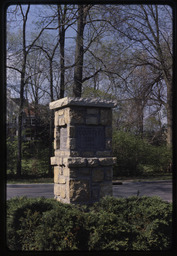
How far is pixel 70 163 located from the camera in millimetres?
5305

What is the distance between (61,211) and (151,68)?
1494 cm

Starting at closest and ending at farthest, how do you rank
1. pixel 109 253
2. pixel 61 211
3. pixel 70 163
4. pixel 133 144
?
pixel 109 253 → pixel 61 211 → pixel 70 163 → pixel 133 144

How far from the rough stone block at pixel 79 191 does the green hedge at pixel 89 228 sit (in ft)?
1.77

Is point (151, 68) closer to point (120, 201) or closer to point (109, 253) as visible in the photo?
point (120, 201)

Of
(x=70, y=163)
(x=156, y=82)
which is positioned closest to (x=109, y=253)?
(x=70, y=163)

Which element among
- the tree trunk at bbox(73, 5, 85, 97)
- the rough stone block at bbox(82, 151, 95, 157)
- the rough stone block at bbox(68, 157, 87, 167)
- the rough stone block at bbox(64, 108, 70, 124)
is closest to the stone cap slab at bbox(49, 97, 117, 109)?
the rough stone block at bbox(64, 108, 70, 124)

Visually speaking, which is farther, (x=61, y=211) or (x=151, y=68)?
(x=151, y=68)

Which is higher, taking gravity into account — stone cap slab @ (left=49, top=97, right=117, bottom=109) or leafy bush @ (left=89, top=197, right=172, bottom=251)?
stone cap slab @ (left=49, top=97, right=117, bottom=109)

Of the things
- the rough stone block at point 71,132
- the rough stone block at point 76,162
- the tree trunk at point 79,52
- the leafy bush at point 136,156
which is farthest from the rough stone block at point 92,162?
the leafy bush at point 136,156

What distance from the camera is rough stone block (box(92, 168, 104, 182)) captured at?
5562 mm

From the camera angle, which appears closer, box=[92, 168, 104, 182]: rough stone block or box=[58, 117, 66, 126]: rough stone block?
box=[92, 168, 104, 182]: rough stone block

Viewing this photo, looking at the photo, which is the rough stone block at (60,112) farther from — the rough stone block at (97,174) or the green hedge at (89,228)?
the green hedge at (89,228)

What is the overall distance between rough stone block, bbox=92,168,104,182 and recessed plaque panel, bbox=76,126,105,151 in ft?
1.26

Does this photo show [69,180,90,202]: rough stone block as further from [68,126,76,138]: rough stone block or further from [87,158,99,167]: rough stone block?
[68,126,76,138]: rough stone block
